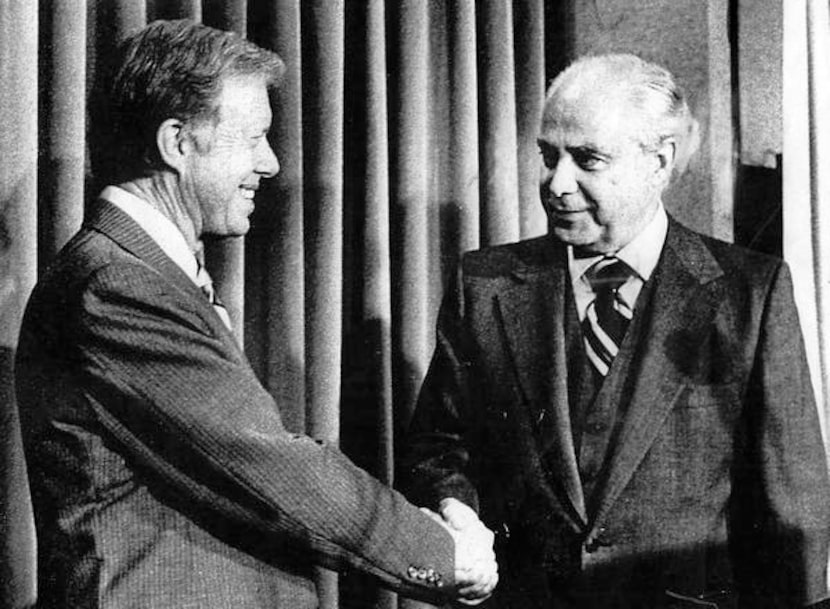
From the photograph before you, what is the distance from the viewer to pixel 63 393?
3.76 feet

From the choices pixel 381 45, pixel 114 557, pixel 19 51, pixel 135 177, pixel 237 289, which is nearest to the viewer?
pixel 114 557

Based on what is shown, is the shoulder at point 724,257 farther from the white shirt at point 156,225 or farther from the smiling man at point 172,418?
the white shirt at point 156,225

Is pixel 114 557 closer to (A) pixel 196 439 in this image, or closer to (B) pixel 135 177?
(A) pixel 196 439

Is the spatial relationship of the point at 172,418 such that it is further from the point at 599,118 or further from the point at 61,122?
the point at 599,118

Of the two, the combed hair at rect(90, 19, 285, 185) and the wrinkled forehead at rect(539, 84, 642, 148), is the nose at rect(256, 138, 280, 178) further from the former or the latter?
the wrinkled forehead at rect(539, 84, 642, 148)

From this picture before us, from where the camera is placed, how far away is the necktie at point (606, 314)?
5.05 feet

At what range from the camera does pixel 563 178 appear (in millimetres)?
1516

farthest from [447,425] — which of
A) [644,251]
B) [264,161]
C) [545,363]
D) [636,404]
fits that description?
[264,161]

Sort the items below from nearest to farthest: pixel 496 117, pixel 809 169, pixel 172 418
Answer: pixel 172 418
pixel 809 169
pixel 496 117

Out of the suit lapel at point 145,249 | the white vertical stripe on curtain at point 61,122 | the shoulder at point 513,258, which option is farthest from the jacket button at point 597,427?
the white vertical stripe on curtain at point 61,122

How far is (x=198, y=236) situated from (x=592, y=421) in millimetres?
623

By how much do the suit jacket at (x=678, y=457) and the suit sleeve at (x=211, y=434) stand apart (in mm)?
350

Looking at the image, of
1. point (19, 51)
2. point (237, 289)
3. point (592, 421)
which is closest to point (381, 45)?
point (237, 289)

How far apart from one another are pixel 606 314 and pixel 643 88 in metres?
0.33
